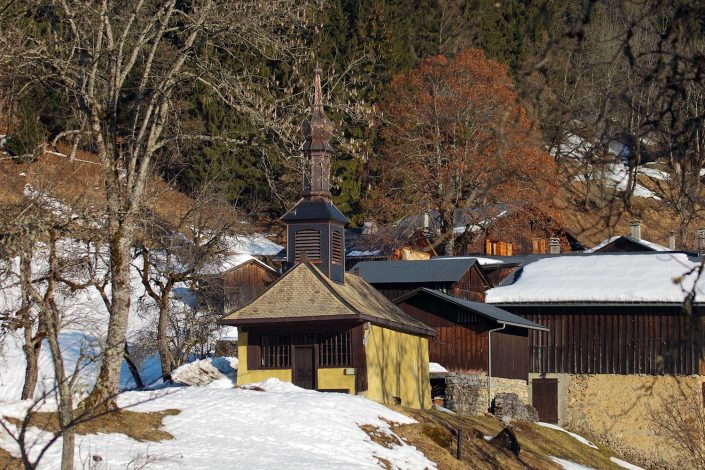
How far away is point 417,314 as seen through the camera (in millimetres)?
42719

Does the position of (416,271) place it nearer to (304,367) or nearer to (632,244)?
(304,367)

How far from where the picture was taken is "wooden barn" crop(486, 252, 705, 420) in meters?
44.3

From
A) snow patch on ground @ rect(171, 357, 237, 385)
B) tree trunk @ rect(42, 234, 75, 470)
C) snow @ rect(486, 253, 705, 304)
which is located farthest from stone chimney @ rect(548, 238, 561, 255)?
tree trunk @ rect(42, 234, 75, 470)

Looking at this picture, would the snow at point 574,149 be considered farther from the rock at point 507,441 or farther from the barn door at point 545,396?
the barn door at point 545,396

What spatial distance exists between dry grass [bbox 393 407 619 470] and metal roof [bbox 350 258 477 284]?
9289 millimetres

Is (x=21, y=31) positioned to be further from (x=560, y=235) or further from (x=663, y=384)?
(x=560, y=235)

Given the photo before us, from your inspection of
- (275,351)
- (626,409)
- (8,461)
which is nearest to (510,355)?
(626,409)

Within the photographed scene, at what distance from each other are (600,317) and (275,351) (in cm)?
1693

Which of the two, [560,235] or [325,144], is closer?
[325,144]

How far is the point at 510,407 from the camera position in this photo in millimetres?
39500

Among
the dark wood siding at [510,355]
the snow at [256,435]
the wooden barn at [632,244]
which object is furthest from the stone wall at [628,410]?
the snow at [256,435]

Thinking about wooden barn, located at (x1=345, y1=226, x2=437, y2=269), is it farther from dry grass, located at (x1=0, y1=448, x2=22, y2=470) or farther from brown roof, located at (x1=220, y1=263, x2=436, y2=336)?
dry grass, located at (x1=0, y1=448, x2=22, y2=470)

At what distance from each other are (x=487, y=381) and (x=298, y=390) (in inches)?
514

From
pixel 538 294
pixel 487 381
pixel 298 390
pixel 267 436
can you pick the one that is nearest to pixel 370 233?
pixel 538 294
